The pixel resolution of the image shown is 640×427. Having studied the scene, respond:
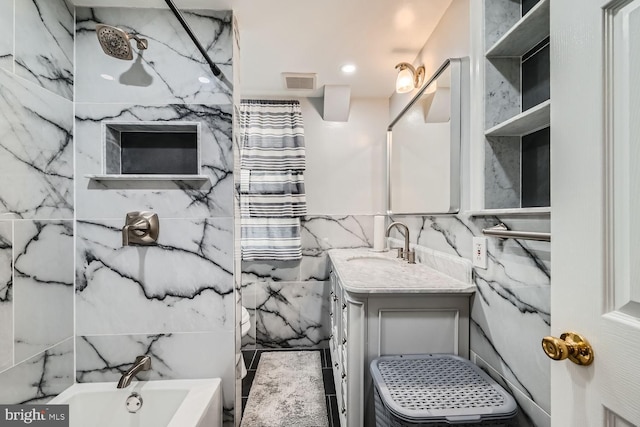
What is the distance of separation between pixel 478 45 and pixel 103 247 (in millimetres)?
1867

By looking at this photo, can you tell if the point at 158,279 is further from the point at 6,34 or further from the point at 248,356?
the point at 248,356

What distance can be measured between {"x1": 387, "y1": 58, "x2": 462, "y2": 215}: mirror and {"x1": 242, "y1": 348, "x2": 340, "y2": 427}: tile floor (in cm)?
135

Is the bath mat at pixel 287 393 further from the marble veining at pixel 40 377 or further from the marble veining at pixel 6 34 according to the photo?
the marble veining at pixel 6 34

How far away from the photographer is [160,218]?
4.43ft

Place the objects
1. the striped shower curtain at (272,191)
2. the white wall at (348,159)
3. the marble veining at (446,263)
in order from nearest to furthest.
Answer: the marble veining at (446,263), the striped shower curtain at (272,191), the white wall at (348,159)

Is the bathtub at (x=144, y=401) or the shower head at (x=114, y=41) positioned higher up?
the shower head at (x=114, y=41)

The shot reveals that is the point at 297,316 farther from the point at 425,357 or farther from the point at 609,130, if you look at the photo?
the point at 609,130

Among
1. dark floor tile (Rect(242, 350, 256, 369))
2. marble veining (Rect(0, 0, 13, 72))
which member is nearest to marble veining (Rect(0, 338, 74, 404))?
marble veining (Rect(0, 0, 13, 72))

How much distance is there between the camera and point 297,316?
2545 millimetres

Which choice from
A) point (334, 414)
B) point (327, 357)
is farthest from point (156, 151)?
point (327, 357)

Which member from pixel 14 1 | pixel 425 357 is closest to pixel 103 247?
pixel 14 1

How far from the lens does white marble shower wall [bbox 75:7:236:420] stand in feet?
4.37

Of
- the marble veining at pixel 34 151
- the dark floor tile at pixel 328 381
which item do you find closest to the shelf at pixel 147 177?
the marble veining at pixel 34 151

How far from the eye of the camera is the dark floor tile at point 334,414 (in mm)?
1635
